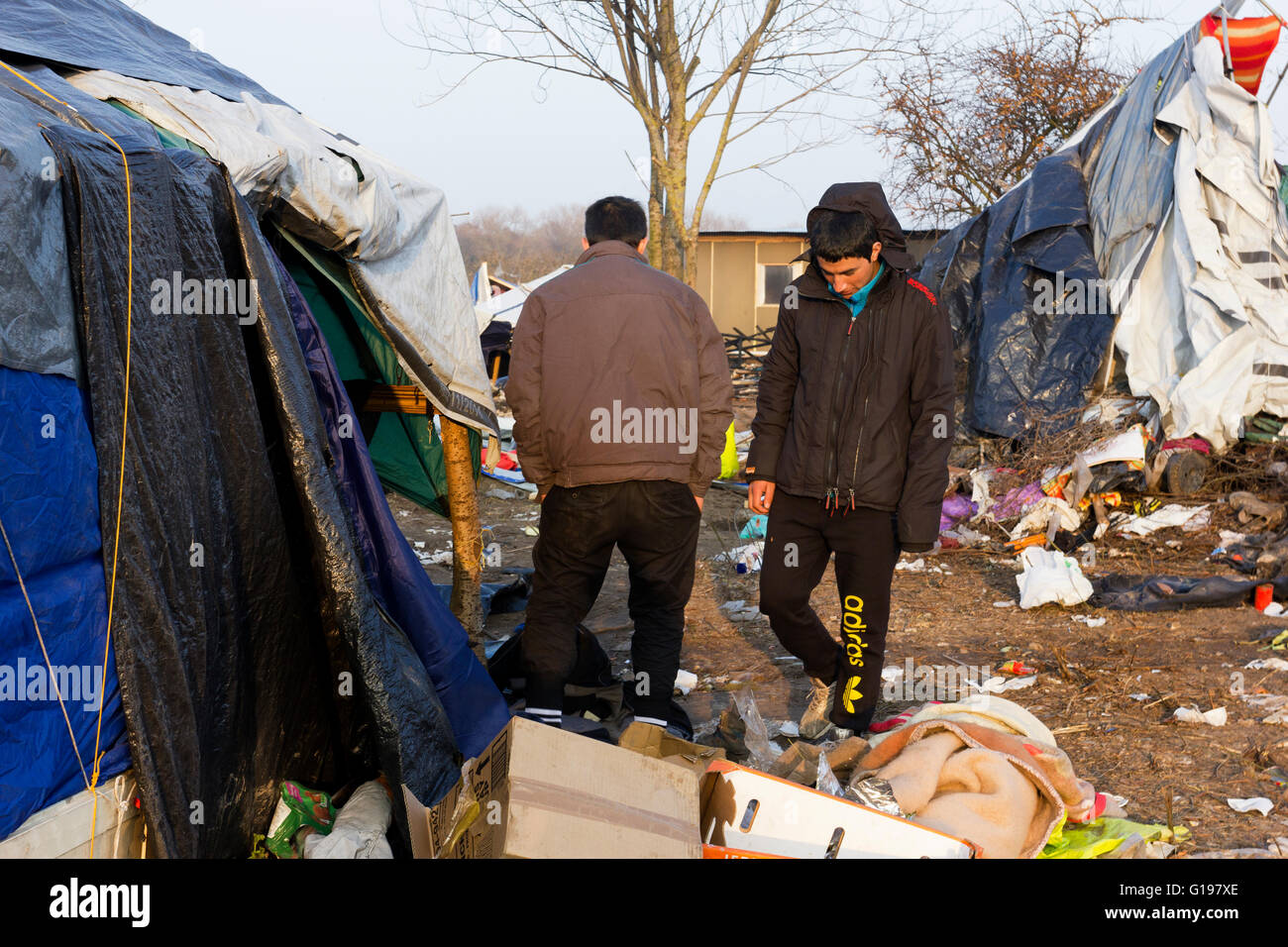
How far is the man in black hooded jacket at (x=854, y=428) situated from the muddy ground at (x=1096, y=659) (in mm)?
881

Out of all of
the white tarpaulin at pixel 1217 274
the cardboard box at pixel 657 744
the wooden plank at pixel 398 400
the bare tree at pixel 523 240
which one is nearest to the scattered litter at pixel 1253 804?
the cardboard box at pixel 657 744

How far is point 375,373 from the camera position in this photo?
18.7 ft

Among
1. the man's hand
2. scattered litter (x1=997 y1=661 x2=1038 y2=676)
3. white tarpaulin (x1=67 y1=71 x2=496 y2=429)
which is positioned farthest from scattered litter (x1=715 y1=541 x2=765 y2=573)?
the man's hand

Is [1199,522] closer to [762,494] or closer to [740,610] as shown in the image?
[740,610]

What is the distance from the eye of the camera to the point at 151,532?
2.75 metres

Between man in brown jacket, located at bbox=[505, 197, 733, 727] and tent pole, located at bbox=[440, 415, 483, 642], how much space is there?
1460mm

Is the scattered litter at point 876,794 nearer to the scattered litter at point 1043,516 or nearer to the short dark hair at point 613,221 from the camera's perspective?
the short dark hair at point 613,221

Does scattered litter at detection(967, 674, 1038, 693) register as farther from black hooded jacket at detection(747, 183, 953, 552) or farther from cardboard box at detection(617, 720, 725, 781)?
cardboard box at detection(617, 720, 725, 781)

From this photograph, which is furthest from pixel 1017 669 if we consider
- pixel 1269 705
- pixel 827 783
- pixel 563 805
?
pixel 563 805

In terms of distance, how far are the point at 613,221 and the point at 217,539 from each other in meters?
2.03

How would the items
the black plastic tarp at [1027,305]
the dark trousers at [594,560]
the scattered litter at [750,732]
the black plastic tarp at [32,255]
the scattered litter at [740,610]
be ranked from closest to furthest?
the black plastic tarp at [32,255]
the scattered litter at [750,732]
the dark trousers at [594,560]
the scattered litter at [740,610]
the black plastic tarp at [1027,305]

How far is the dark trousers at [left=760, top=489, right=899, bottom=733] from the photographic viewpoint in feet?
13.0

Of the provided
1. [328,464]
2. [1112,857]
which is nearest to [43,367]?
[328,464]

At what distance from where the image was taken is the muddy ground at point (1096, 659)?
3.81 metres
